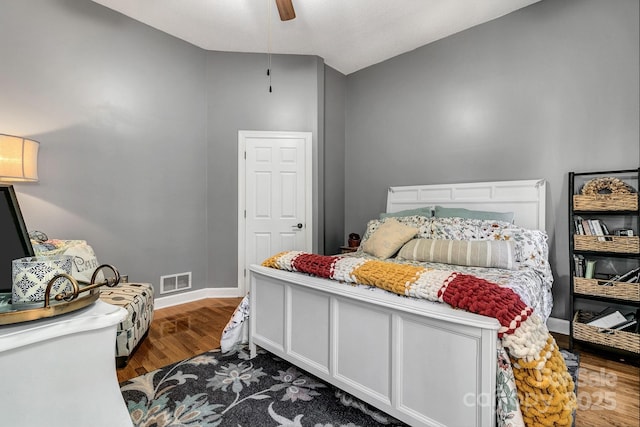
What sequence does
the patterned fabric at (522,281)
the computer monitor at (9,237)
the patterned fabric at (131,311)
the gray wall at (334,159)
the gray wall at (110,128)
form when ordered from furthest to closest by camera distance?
the gray wall at (334,159), the gray wall at (110,128), the patterned fabric at (131,311), the patterned fabric at (522,281), the computer monitor at (9,237)

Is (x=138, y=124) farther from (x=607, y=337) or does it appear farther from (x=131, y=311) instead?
(x=607, y=337)

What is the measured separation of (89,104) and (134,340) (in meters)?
2.09

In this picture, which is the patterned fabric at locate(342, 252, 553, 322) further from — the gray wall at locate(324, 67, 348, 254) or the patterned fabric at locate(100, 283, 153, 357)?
the patterned fabric at locate(100, 283, 153, 357)

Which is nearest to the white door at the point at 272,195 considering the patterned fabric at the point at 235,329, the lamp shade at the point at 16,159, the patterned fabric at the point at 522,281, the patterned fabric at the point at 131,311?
the patterned fabric at the point at 131,311

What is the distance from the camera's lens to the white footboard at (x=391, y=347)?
118 cm

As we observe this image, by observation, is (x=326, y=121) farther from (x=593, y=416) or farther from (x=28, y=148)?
(x=593, y=416)

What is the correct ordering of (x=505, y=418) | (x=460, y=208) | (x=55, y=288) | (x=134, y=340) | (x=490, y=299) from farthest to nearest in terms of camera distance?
(x=460, y=208)
(x=134, y=340)
(x=490, y=299)
(x=505, y=418)
(x=55, y=288)

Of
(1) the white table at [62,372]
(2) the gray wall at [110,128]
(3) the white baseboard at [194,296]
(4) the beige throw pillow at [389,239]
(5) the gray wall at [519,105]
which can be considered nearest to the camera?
(1) the white table at [62,372]

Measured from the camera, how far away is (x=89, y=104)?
2.80 meters

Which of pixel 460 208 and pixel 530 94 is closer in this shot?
pixel 530 94

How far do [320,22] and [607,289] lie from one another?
319cm

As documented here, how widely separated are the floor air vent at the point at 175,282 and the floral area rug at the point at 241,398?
140 cm

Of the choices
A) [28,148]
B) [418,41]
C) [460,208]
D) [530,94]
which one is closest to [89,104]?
[28,148]

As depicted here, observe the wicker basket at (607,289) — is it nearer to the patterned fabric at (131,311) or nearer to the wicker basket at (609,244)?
the wicker basket at (609,244)
